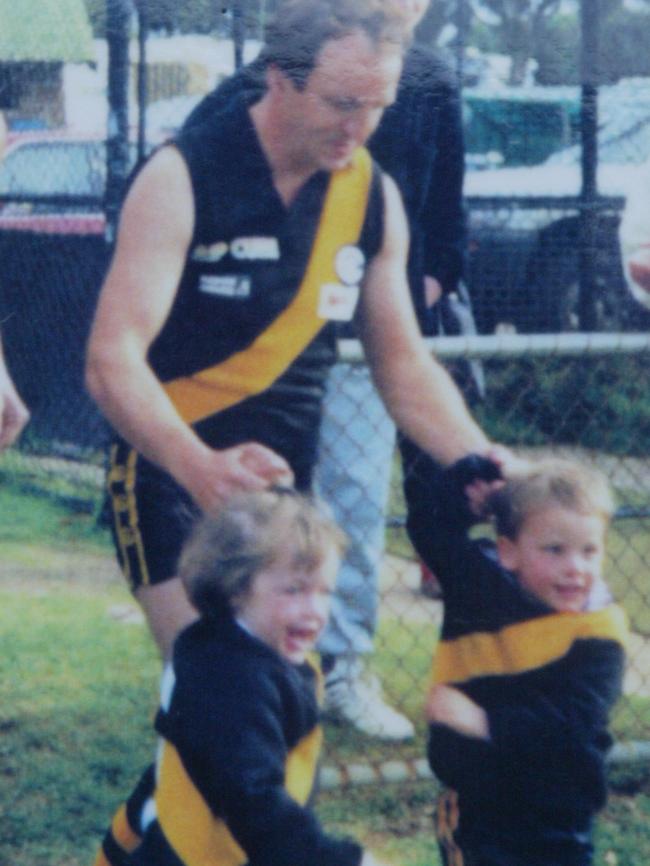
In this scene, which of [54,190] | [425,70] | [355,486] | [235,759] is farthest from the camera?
[54,190]

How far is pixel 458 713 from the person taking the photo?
75.0 inches

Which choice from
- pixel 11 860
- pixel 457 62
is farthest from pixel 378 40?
pixel 11 860

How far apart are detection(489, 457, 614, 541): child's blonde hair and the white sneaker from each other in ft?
3.37

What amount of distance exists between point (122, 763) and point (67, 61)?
3.84 ft

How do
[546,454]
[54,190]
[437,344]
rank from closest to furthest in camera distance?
[437,344] → [546,454] → [54,190]

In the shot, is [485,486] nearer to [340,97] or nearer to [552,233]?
[340,97]

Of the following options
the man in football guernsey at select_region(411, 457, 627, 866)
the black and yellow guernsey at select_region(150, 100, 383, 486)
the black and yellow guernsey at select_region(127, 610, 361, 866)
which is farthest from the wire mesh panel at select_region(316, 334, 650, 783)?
the black and yellow guernsey at select_region(127, 610, 361, 866)

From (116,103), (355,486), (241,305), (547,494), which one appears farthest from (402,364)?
(116,103)

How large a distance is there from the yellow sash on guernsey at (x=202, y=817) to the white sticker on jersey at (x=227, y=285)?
53 cm

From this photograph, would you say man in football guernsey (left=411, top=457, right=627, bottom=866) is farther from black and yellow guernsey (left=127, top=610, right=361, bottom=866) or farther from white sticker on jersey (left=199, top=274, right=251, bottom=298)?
white sticker on jersey (left=199, top=274, right=251, bottom=298)

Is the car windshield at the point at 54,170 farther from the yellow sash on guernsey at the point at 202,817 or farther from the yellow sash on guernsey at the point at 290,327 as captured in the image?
the yellow sash on guernsey at the point at 202,817

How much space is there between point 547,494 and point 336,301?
39 cm

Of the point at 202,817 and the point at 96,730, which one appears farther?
the point at 96,730

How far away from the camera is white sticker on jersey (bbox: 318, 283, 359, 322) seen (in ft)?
6.86
